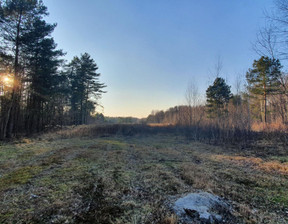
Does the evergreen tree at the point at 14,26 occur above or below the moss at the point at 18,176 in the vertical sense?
above

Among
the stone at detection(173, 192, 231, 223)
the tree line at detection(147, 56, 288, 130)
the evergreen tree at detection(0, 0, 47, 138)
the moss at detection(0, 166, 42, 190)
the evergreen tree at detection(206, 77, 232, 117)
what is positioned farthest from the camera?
the evergreen tree at detection(206, 77, 232, 117)

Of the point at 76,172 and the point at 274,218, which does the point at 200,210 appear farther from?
the point at 76,172

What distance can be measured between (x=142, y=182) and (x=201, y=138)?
11254 millimetres

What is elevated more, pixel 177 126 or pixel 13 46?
pixel 13 46

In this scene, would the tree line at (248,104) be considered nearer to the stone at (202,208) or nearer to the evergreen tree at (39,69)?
the stone at (202,208)

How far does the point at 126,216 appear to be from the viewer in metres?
2.10

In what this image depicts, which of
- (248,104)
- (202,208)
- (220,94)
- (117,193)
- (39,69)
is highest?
(39,69)

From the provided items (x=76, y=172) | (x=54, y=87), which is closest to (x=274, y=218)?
(x=76, y=172)

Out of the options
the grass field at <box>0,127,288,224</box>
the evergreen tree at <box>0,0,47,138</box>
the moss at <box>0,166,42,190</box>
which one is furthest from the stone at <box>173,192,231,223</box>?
the evergreen tree at <box>0,0,47,138</box>

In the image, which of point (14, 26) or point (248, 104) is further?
point (248, 104)

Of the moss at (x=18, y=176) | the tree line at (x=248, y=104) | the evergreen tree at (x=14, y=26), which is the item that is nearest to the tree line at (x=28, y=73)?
the evergreen tree at (x=14, y=26)

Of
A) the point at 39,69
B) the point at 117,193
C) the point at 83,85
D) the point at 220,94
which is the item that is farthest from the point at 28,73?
the point at 220,94

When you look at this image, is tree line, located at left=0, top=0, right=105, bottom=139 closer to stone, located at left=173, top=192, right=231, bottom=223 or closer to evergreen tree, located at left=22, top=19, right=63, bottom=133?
evergreen tree, located at left=22, top=19, right=63, bottom=133

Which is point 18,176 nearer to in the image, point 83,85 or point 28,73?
point 28,73
